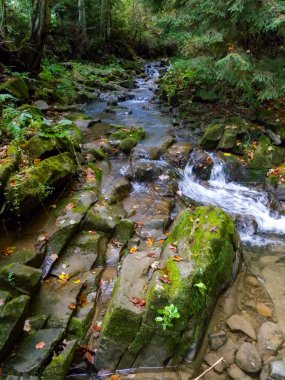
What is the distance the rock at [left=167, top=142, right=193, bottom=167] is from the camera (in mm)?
9406

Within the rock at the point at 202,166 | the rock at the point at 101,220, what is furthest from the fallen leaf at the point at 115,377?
the rock at the point at 202,166

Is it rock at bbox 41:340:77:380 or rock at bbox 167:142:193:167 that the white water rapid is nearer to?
rock at bbox 167:142:193:167

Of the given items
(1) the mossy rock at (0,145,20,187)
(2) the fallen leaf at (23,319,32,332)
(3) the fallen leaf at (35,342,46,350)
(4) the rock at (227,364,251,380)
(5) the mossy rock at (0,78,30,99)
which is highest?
(5) the mossy rock at (0,78,30,99)

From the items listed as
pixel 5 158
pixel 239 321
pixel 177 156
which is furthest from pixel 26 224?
pixel 177 156

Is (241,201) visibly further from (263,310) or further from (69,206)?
(69,206)

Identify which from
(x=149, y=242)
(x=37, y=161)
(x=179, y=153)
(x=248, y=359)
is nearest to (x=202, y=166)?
→ (x=179, y=153)

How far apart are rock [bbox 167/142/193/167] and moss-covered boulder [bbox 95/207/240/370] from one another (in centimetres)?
473

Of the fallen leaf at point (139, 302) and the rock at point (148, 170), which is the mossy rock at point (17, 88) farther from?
the fallen leaf at point (139, 302)

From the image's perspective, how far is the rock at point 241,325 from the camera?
15.3 ft

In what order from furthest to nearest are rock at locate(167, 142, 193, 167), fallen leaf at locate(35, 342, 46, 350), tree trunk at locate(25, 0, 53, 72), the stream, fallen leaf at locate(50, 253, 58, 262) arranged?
tree trunk at locate(25, 0, 53, 72) → rock at locate(167, 142, 193, 167) → fallen leaf at locate(50, 253, 58, 262) → the stream → fallen leaf at locate(35, 342, 46, 350)

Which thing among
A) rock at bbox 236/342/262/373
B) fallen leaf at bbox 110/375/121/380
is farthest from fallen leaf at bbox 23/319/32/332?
rock at bbox 236/342/262/373

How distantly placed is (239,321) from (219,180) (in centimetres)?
486

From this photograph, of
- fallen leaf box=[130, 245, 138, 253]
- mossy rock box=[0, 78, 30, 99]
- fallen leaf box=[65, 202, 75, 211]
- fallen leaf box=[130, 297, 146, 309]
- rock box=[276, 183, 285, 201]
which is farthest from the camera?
mossy rock box=[0, 78, 30, 99]

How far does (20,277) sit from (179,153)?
620 centimetres
